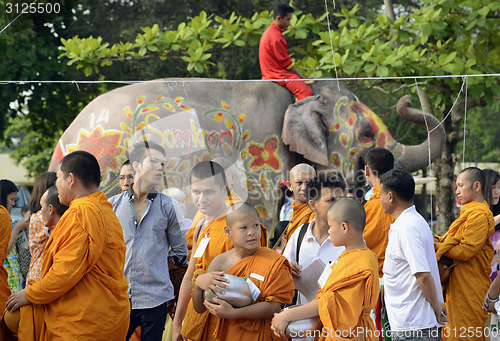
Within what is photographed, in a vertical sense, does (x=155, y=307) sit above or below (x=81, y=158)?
below

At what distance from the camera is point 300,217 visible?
15.1 feet

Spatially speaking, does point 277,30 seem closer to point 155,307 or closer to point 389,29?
point 389,29

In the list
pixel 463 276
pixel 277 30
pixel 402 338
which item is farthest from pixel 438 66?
pixel 402 338

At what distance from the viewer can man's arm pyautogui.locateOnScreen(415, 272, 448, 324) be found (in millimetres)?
3715

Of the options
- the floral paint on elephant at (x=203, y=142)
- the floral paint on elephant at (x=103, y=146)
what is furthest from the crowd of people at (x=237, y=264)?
the floral paint on elephant at (x=203, y=142)

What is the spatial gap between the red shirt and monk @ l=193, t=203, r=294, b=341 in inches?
152

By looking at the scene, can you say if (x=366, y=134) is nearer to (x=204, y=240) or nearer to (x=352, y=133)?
(x=352, y=133)

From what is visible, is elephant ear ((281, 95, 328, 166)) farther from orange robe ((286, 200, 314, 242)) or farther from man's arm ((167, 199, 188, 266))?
man's arm ((167, 199, 188, 266))

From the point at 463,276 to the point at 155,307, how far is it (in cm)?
218

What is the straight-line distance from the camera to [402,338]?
3814 mm

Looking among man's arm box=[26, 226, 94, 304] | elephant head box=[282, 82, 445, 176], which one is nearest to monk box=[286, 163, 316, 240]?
man's arm box=[26, 226, 94, 304]

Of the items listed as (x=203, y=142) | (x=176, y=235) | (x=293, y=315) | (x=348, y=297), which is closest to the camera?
(x=348, y=297)

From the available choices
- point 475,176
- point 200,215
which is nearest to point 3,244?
point 200,215

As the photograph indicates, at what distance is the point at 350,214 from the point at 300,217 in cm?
127
